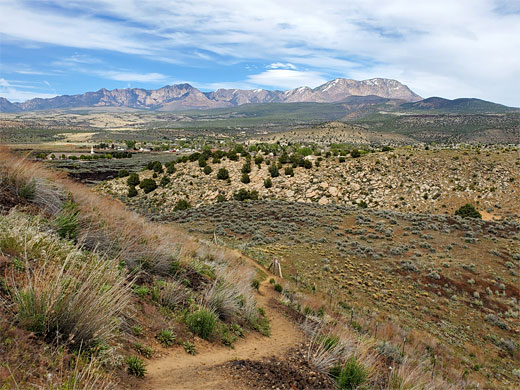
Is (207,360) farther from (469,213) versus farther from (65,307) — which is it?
(469,213)

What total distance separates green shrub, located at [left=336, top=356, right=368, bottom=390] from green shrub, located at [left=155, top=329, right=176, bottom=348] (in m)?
2.64

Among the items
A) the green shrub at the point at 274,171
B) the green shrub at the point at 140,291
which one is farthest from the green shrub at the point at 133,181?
the green shrub at the point at 140,291

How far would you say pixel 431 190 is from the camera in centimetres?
3756

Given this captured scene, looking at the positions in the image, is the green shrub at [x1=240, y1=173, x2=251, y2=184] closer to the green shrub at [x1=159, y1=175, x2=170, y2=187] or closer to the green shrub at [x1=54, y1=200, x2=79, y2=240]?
the green shrub at [x1=159, y1=175, x2=170, y2=187]

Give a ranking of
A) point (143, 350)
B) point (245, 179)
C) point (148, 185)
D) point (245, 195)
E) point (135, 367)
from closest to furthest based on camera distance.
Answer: point (135, 367) → point (143, 350) → point (245, 195) → point (245, 179) → point (148, 185)

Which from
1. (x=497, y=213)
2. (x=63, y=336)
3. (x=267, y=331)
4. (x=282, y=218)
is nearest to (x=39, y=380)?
(x=63, y=336)

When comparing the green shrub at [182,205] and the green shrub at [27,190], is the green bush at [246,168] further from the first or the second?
the green shrub at [27,190]

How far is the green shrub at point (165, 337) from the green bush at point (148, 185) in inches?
1507

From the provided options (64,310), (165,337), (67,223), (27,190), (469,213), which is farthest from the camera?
(469,213)

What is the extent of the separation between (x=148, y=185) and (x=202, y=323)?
38.2 meters

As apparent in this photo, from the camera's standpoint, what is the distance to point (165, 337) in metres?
4.88

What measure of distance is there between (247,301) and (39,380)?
4.88m

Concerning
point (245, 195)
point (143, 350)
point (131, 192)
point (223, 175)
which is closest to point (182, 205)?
point (245, 195)

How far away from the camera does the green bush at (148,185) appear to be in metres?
40.8
